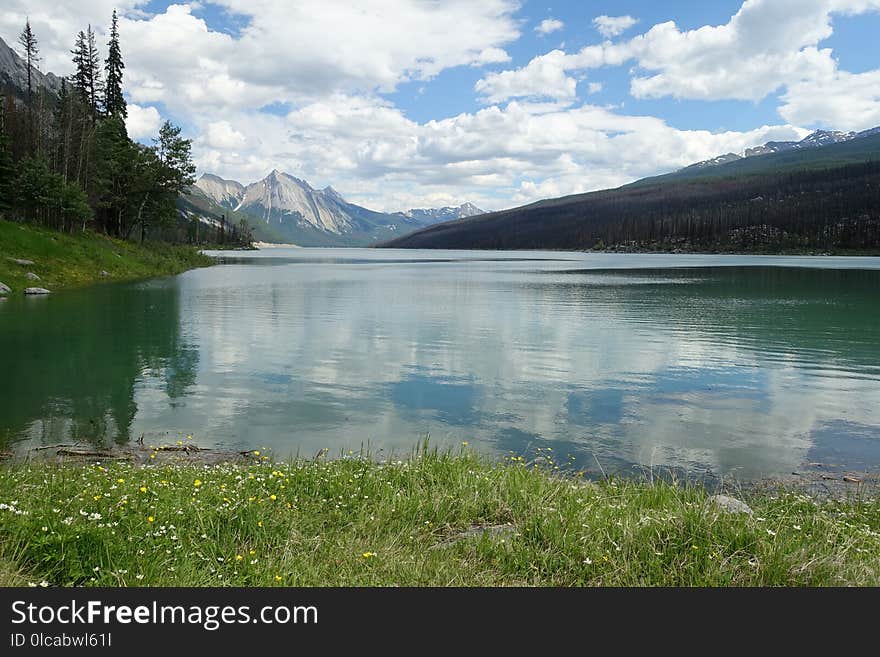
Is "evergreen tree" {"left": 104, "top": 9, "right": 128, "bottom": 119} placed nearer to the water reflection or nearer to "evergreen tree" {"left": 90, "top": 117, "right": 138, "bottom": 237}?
"evergreen tree" {"left": 90, "top": 117, "right": 138, "bottom": 237}

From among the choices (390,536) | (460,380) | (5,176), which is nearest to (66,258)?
(5,176)

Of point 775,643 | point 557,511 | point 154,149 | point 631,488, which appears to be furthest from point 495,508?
point 154,149

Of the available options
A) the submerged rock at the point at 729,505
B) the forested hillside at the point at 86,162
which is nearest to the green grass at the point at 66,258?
the forested hillside at the point at 86,162

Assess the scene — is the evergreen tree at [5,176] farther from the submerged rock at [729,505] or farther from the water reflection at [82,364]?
the submerged rock at [729,505]

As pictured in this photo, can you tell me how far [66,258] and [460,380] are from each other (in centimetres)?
5260

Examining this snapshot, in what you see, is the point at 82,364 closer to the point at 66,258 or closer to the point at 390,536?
the point at 390,536

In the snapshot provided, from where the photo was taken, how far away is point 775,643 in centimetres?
569

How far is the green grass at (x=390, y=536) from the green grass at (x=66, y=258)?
4752cm

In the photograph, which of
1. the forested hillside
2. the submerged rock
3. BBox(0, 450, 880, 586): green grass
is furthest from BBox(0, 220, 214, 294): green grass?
the submerged rock

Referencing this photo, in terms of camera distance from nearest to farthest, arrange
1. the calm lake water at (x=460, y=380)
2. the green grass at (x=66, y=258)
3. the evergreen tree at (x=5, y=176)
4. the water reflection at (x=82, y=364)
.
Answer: the calm lake water at (x=460, y=380) → the water reflection at (x=82, y=364) → the green grass at (x=66, y=258) → the evergreen tree at (x=5, y=176)

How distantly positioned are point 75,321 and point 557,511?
35782 millimetres

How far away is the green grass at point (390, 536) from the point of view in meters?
7.04

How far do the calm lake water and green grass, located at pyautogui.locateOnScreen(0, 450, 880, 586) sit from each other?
6.08 metres

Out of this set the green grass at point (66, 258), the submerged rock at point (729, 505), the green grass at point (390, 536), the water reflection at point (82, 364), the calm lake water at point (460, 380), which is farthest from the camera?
the green grass at point (66, 258)
